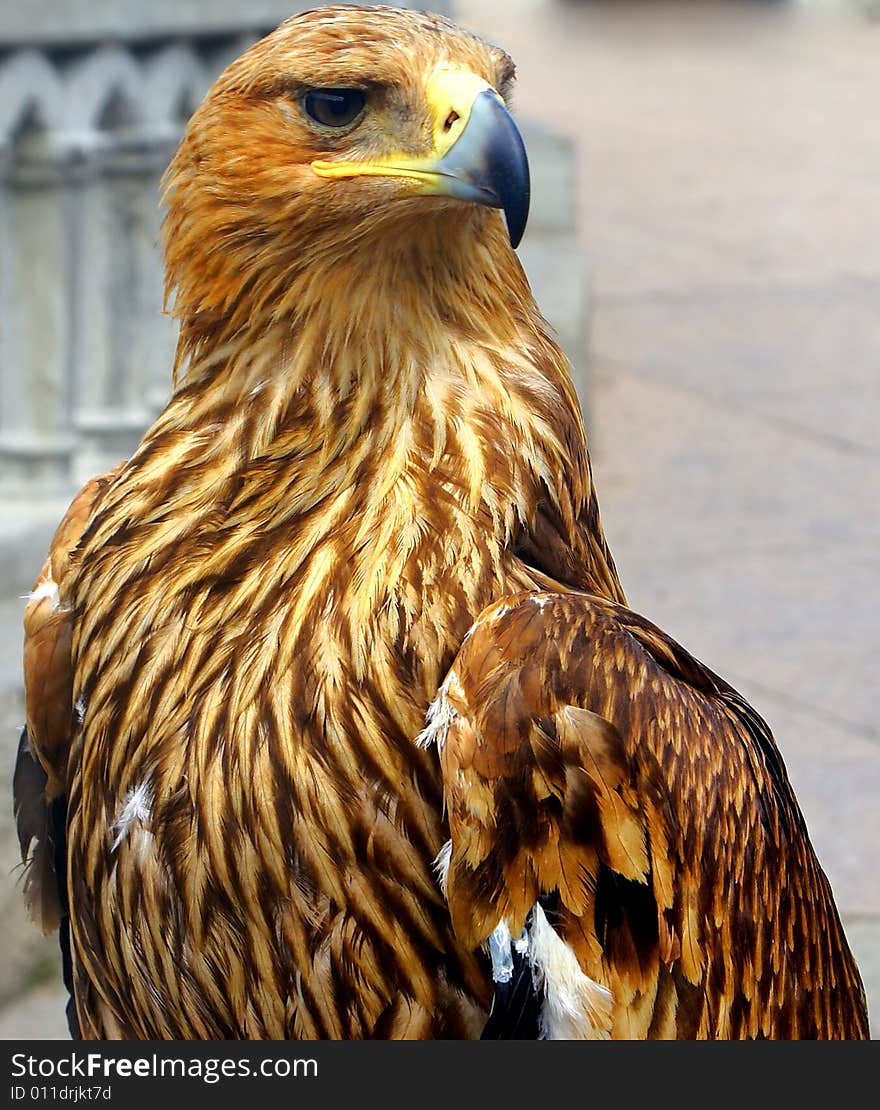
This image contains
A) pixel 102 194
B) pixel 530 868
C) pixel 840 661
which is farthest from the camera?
pixel 840 661

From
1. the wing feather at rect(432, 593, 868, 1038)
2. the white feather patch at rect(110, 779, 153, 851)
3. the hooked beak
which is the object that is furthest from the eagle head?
the white feather patch at rect(110, 779, 153, 851)

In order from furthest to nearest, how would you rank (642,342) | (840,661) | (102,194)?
1. (642,342)
2. (840,661)
3. (102,194)

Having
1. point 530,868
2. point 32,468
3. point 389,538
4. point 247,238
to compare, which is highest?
point 247,238

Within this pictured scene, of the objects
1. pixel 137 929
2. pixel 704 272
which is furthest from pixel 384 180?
pixel 704 272

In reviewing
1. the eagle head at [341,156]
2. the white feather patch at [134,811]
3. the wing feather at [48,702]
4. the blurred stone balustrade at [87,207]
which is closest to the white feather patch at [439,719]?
the white feather patch at [134,811]

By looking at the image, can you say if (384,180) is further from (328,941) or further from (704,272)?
(704,272)

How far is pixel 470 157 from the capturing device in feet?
8.08

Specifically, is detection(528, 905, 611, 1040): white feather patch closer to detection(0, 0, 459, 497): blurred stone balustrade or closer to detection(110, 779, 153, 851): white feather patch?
detection(110, 779, 153, 851): white feather patch

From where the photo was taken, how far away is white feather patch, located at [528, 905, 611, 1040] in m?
2.56

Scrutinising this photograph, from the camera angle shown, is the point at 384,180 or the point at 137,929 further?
the point at 137,929

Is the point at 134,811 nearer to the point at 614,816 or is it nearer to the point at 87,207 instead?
the point at 614,816

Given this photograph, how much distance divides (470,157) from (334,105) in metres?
0.25

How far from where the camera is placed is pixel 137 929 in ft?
9.30

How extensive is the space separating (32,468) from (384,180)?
9.90ft
